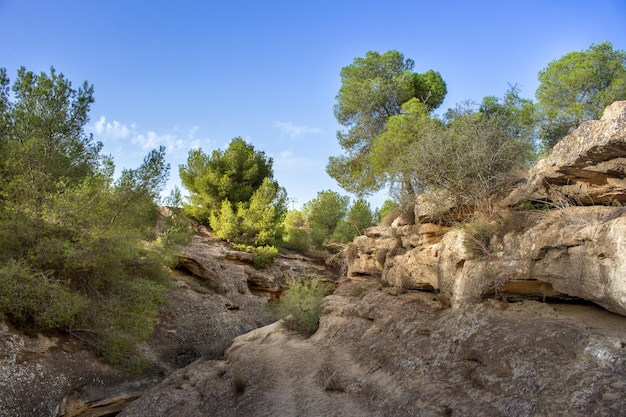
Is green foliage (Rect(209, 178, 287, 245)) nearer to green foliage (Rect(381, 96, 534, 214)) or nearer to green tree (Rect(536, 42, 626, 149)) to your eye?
green foliage (Rect(381, 96, 534, 214))

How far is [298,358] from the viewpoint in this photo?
36.5 feet

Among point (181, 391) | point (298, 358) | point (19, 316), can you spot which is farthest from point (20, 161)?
point (298, 358)

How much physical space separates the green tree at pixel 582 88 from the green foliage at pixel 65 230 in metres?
17.3

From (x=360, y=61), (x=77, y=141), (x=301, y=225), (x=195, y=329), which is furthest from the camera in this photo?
(x=301, y=225)

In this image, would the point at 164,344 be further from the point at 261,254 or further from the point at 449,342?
the point at 449,342

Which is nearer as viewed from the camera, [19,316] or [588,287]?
[588,287]

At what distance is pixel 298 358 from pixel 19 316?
742 cm

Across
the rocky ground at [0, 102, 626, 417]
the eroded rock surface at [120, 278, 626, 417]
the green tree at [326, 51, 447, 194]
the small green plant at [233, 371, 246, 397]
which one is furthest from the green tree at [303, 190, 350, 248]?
the small green plant at [233, 371, 246, 397]

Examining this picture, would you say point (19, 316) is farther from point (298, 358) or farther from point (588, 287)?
point (588, 287)

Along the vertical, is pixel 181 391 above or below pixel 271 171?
below

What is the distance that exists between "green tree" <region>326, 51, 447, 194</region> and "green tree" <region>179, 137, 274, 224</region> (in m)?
8.84

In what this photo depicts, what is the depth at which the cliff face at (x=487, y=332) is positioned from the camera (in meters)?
5.80

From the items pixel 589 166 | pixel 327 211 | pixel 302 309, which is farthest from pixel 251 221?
pixel 589 166

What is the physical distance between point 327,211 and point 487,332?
26.5 metres
